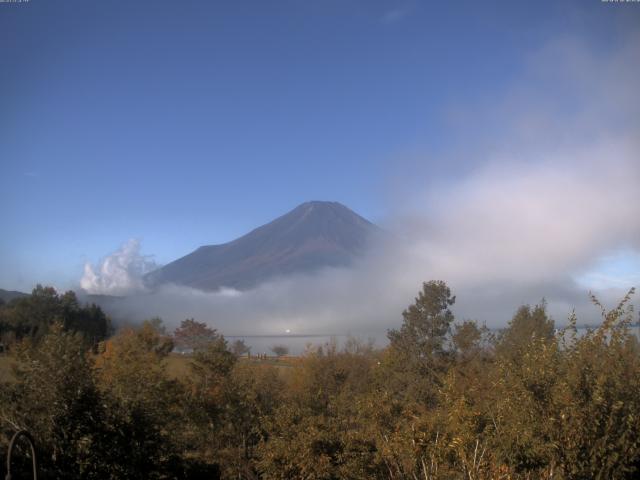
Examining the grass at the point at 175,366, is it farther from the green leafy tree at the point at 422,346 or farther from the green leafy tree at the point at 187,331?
the green leafy tree at the point at 187,331

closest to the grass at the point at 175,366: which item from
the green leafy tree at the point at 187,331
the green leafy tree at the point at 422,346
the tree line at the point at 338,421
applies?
the tree line at the point at 338,421

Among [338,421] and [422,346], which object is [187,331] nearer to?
[422,346]

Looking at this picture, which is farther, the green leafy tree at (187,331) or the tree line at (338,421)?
the green leafy tree at (187,331)

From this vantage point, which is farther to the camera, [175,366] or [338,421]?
[175,366]

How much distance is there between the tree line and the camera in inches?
345

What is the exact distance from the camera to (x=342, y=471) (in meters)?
12.5

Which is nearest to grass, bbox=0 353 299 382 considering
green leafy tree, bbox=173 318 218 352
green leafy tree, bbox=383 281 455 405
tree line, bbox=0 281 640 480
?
tree line, bbox=0 281 640 480

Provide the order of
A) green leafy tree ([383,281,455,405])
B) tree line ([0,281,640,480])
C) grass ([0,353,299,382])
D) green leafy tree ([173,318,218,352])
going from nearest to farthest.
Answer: tree line ([0,281,640,480]), grass ([0,353,299,382]), green leafy tree ([383,281,455,405]), green leafy tree ([173,318,218,352])

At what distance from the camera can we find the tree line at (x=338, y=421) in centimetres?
876

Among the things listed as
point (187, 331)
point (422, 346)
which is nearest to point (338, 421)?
point (422, 346)

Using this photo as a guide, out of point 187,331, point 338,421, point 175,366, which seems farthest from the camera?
point 187,331

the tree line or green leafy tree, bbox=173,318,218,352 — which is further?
green leafy tree, bbox=173,318,218,352

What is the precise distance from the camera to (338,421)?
1534cm

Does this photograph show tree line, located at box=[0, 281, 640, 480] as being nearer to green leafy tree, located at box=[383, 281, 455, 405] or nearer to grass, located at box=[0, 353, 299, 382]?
grass, located at box=[0, 353, 299, 382]
